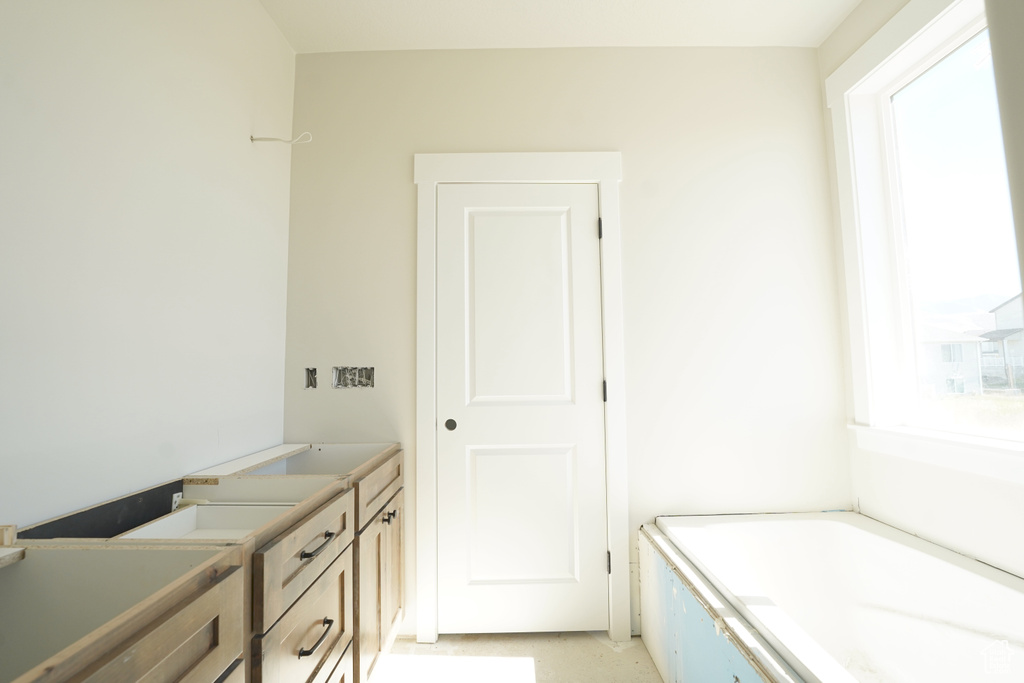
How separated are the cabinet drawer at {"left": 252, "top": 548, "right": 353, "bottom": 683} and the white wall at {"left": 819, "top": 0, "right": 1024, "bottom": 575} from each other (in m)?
2.10

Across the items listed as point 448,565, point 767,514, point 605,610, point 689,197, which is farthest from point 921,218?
point 448,565

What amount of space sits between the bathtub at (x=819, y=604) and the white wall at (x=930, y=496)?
5cm

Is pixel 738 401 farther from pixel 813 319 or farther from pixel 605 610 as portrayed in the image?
pixel 605 610

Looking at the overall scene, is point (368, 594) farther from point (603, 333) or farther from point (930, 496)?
point (930, 496)

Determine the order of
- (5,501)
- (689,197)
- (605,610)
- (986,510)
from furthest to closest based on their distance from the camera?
1. (689,197)
2. (605,610)
3. (986,510)
4. (5,501)

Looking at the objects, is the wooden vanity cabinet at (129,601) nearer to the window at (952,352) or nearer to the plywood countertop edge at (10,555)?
the plywood countertop edge at (10,555)

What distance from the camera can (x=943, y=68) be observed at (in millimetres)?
1777

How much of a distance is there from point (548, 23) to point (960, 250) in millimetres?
1883

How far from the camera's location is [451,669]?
73.3 inches

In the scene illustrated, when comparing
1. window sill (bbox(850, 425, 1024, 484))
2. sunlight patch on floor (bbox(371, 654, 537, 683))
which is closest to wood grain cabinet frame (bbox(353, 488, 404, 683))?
sunlight patch on floor (bbox(371, 654, 537, 683))

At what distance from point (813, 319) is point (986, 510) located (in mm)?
923

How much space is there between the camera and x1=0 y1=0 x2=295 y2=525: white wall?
103cm

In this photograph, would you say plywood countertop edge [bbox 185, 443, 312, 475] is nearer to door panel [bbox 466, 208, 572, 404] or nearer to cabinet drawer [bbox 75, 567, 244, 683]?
cabinet drawer [bbox 75, 567, 244, 683]

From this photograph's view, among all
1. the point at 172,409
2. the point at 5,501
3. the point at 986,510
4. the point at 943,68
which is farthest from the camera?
the point at 943,68
